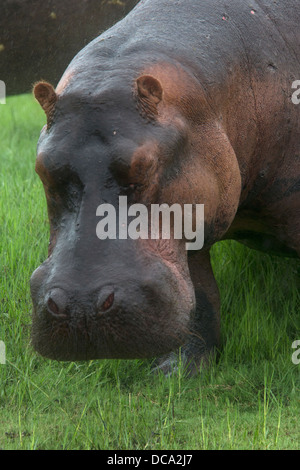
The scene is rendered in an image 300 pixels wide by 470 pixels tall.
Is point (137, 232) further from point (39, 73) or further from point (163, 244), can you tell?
point (39, 73)

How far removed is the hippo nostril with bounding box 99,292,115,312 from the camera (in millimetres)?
2662

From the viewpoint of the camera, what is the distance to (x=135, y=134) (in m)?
2.85

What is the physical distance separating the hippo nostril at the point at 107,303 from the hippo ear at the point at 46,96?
0.69 meters

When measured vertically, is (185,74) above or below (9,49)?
below

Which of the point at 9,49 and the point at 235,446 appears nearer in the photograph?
the point at 235,446

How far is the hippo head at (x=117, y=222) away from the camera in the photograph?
2.70 meters

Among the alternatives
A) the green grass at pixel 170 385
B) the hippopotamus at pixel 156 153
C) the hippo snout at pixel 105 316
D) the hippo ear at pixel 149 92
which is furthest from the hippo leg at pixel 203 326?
the hippo ear at pixel 149 92

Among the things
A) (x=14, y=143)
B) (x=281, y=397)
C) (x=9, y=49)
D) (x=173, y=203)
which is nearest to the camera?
(x=173, y=203)

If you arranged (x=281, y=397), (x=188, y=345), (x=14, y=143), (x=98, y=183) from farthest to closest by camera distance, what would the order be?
1. (x=14, y=143)
2. (x=188, y=345)
3. (x=281, y=397)
4. (x=98, y=183)

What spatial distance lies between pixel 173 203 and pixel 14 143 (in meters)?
5.51

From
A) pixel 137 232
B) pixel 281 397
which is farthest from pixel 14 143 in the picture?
pixel 137 232

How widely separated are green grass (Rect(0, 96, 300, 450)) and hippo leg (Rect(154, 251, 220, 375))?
84mm
